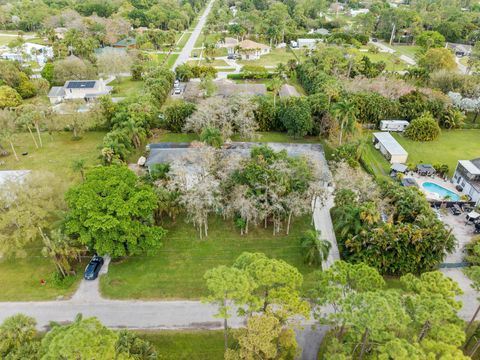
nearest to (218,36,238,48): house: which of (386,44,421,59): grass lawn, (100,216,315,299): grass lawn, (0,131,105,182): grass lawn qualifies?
(386,44,421,59): grass lawn

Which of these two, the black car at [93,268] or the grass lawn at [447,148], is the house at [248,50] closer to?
the grass lawn at [447,148]

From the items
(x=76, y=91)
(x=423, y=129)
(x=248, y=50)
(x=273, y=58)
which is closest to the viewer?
(x=423, y=129)

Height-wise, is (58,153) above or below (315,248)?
above

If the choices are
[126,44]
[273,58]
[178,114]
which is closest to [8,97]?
[178,114]

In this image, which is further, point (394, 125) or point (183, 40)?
point (183, 40)

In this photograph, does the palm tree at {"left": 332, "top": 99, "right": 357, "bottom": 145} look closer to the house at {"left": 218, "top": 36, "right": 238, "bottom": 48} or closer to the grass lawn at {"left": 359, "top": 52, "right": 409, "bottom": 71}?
the grass lawn at {"left": 359, "top": 52, "right": 409, "bottom": 71}

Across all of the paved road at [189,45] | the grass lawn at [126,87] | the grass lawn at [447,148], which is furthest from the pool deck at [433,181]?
the paved road at [189,45]

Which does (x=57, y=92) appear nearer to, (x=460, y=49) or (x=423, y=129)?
(x=423, y=129)
